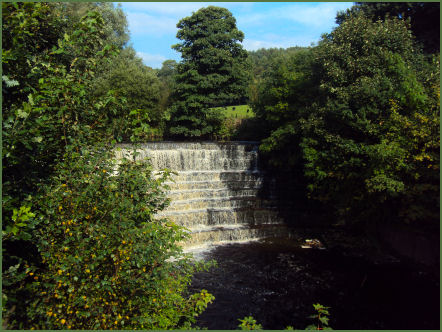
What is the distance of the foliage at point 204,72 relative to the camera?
36.9 m

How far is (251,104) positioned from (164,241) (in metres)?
27.7

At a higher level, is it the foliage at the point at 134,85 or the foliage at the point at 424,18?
the foliage at the point at 424,18

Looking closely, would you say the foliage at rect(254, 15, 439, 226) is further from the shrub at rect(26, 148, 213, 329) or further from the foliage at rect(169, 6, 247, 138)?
the foliage at rect(169, 6, 247, 138)

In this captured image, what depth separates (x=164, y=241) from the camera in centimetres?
549

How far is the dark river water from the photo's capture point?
1167 cm

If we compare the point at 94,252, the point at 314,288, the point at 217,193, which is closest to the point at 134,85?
the point at 217,193

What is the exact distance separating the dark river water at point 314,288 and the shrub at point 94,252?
655cm

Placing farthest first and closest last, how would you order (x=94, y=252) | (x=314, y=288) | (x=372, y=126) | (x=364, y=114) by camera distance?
(x=364, y=114) → (x=372, y=126) → (x=314, y=288) → (x=94, y=252)

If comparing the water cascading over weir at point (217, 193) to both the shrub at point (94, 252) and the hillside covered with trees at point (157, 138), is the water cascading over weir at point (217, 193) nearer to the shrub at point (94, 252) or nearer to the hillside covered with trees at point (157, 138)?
the hillside covered with trees at point (157, 138)

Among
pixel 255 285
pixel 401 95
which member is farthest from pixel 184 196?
pixel 401 95

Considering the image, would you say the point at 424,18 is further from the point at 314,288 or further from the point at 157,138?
the point at 157,138

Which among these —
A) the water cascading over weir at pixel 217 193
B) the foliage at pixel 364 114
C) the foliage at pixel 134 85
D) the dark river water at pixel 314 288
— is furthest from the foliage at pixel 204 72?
the dark river water at pixel 314 288

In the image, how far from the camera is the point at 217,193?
21578 millimetres

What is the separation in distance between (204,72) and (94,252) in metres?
35.7
